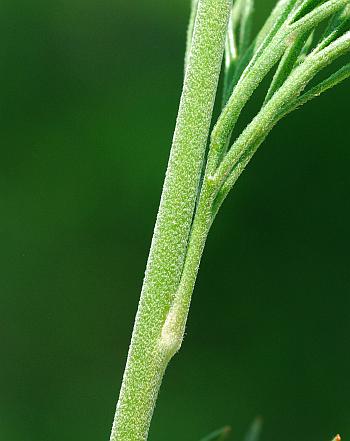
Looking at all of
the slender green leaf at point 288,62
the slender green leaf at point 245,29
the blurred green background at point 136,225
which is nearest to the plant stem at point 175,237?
the slender green leaf at point 288,62

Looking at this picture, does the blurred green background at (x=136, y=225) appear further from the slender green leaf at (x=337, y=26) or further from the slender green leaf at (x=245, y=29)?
the slender green leaf at (x=337, y=26)

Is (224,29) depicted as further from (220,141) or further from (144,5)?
(144,5)

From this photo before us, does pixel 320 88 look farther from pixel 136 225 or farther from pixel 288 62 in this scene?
pixel 136 225

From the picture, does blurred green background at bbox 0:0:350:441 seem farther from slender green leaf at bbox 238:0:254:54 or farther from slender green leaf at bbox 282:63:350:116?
slender green leaf at bbox 282:63:350:116

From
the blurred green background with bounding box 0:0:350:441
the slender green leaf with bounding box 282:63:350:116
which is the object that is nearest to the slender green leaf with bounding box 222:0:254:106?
the slender green leaf with bounding box 282:63:350:116

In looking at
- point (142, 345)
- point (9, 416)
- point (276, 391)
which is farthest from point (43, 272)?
point (142, 345)

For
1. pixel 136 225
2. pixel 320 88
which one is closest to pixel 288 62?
pixel 320 88
